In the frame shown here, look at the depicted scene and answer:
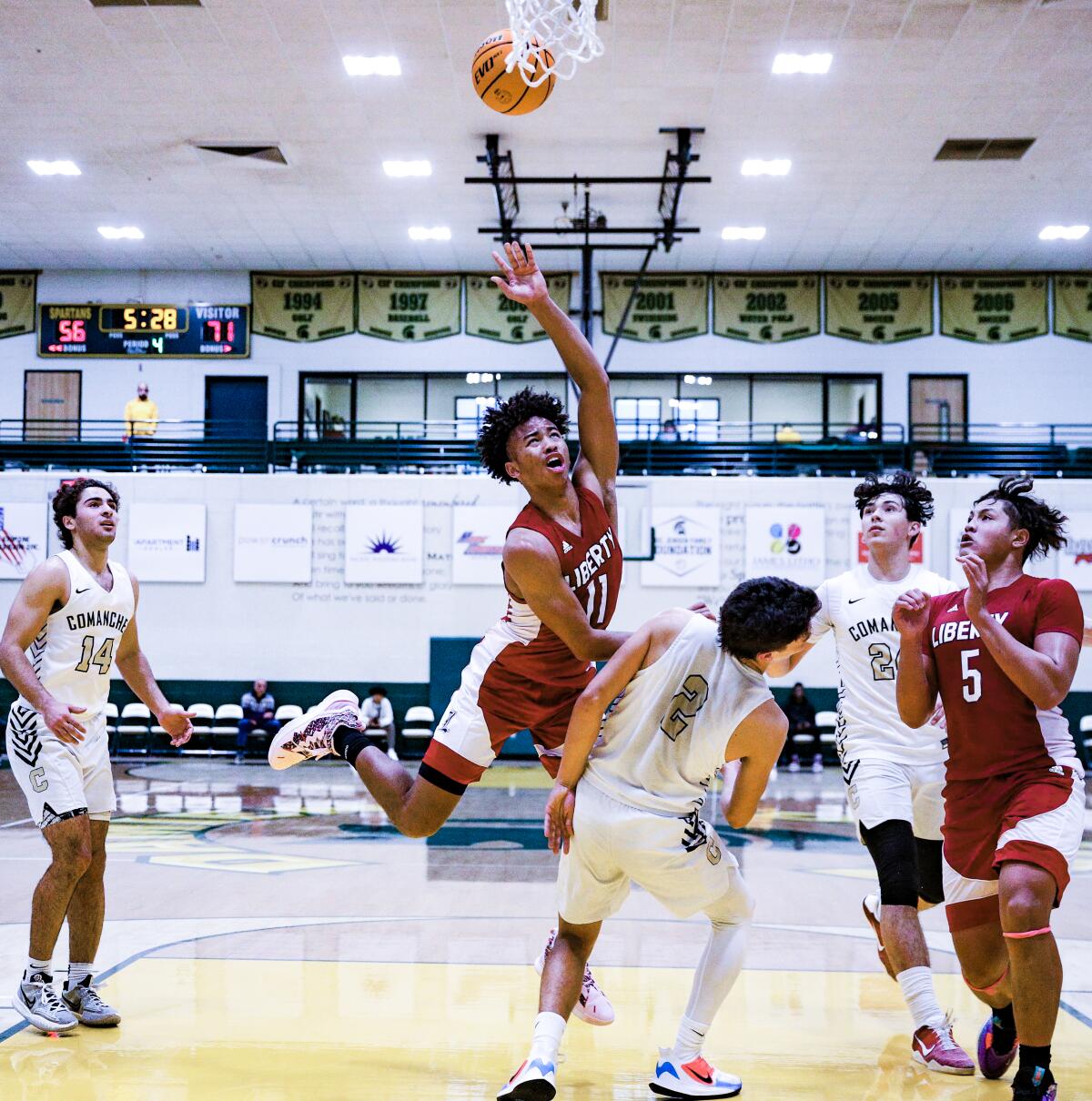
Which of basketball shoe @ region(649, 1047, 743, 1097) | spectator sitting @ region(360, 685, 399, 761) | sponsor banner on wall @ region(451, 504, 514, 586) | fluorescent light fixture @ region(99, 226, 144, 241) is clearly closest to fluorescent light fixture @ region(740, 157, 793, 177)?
sponsor banner on wall @ region(451, 504, 514, 586)

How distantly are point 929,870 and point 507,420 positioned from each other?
2394mm

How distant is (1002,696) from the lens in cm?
356

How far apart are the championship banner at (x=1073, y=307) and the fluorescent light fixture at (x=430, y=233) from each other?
35.5 ft

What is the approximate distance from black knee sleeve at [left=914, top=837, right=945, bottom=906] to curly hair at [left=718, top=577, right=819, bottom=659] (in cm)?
160

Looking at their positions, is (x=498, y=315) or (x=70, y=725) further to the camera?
Answer: (x=498, y=315)

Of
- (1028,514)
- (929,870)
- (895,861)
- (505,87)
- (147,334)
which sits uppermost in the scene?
(147,334)

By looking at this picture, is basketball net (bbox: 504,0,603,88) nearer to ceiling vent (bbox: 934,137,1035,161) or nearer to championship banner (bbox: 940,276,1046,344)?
ceiling vent (bbox: 934,137,1035,161)

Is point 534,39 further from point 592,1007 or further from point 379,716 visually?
point 379,716

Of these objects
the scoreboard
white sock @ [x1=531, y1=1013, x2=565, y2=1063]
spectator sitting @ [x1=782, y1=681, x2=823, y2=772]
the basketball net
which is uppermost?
the scoreboard

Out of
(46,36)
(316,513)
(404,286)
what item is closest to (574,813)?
(46,36)

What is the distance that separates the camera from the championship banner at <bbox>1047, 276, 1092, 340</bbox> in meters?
20.1

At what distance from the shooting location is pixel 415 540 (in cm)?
1642

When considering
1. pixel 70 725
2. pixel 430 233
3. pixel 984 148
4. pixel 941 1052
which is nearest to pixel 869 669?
pixel 941 1052

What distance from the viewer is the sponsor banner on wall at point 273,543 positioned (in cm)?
1648
